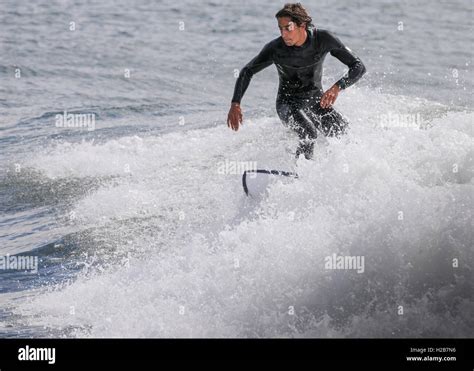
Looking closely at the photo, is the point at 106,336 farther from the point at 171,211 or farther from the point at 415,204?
the point at 171,211

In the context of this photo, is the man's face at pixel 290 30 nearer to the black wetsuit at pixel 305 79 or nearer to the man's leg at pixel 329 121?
the black wetsuit at pixel 305 79

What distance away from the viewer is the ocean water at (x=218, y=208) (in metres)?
7.23

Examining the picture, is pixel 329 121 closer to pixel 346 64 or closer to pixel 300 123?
pixel 300 123

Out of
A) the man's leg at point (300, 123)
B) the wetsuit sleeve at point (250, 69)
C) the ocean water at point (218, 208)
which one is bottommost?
the ocean water at point (218, 208)

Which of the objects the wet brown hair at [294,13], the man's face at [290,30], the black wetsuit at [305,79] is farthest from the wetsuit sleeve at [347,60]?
the wet brown hair at [294,13]

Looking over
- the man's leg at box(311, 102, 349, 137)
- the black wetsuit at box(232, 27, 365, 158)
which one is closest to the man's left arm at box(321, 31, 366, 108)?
the black wetsuit at box(232, 27, 365, 158)

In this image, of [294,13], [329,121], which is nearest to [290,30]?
[294,13]

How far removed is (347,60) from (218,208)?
90.3 inches

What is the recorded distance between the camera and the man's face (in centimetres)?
881

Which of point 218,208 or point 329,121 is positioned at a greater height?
point 329,121

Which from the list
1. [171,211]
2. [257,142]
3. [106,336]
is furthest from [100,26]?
[106,336]

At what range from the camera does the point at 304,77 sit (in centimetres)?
950

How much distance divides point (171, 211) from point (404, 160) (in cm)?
305

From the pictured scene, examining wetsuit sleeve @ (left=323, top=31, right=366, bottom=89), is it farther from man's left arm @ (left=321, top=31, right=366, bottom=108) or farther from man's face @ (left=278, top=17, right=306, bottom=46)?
man's face @ (left=278, top=17, right=306, bottom=46)
